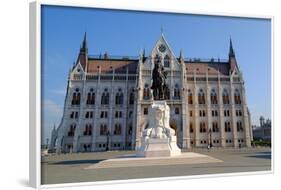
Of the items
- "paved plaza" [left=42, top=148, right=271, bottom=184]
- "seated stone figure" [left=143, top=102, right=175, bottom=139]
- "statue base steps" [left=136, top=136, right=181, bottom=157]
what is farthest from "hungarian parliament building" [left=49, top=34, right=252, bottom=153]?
"statue base steps" [left=136, top=136, right=181, bottom=157]

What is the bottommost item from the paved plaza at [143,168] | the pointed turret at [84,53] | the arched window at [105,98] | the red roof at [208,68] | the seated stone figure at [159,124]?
the paved plaza at [143,168]

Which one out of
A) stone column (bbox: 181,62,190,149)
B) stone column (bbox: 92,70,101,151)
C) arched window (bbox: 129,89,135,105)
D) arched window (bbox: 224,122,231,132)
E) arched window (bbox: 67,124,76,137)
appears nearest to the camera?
arched window (bbox: 67,124,76,137)

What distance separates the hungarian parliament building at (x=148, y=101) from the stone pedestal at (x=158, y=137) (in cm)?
826

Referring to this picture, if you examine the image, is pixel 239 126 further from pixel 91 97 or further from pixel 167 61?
pixel 91 97

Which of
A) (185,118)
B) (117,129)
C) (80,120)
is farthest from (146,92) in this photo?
(80,120)

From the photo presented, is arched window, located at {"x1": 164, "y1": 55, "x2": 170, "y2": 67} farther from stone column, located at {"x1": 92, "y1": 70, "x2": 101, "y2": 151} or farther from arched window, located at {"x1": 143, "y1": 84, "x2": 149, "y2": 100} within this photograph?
stone column, located at {"x1": 92, "y1": 70, "x2": 101, "y2": 151}

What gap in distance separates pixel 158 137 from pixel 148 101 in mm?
11746

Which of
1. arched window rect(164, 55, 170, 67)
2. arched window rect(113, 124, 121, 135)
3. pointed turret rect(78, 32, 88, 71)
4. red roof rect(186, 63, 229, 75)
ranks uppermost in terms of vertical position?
arched window rect(164, 55, 170, 67)

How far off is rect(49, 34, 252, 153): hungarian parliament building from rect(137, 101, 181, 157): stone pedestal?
325 inches

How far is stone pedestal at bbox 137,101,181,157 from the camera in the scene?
14469 mm

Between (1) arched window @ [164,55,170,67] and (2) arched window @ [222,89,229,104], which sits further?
(2) arched window @ [222,89,229,104]

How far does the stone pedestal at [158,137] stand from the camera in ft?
47.5

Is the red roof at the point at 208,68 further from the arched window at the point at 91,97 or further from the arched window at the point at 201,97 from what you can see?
the arched window at the point at 91,97

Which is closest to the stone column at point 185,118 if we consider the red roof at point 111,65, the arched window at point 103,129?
the red roof at point 111,65
